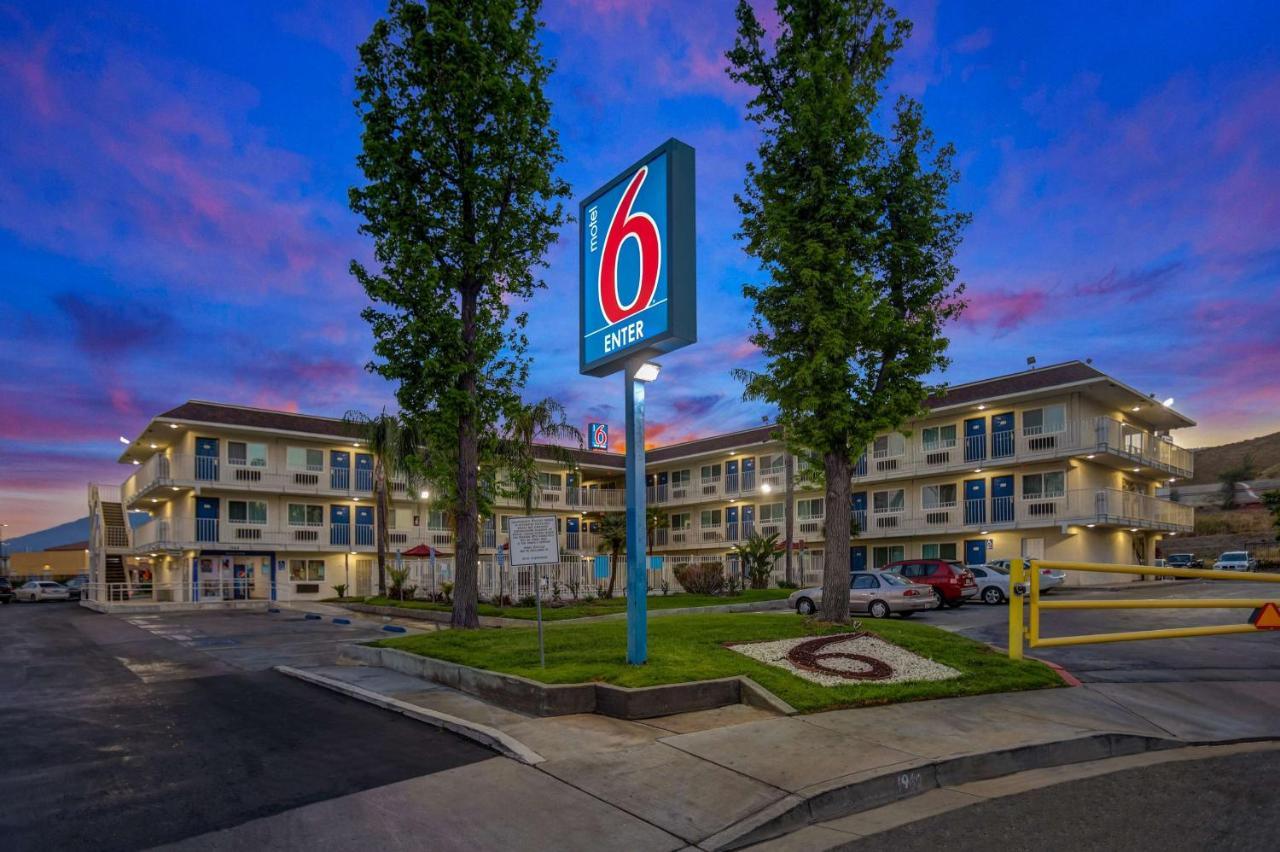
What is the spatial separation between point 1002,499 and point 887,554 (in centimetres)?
777

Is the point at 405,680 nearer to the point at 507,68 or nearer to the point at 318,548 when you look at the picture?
the point at 507,68

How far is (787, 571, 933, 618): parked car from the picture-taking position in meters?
25.1

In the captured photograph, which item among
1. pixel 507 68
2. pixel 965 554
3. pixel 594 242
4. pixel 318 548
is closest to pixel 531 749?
pixel 594 242

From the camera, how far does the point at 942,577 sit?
28.5 meters

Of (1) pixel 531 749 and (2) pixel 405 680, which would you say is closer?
(1) pixel 531 749

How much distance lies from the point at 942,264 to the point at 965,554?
86.3 ft

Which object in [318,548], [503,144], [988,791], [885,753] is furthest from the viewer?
[318,548]

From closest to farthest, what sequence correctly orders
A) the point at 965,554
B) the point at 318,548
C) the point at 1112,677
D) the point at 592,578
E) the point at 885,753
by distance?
the point at 885,753
the point at 1112,677
the point at 592,578
the point at 965,554
the point at 318,548

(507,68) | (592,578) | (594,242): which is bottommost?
(592,578)

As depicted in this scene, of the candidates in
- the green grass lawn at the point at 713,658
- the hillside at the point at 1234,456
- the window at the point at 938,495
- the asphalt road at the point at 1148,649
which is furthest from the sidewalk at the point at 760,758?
the hillside at the point at 1234,456

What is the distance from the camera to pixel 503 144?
729 inches

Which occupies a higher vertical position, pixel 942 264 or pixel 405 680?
pixel 942 264

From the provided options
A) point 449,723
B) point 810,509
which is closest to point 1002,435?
point 810,509

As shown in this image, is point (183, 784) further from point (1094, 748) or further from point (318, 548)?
point (318, 548)
